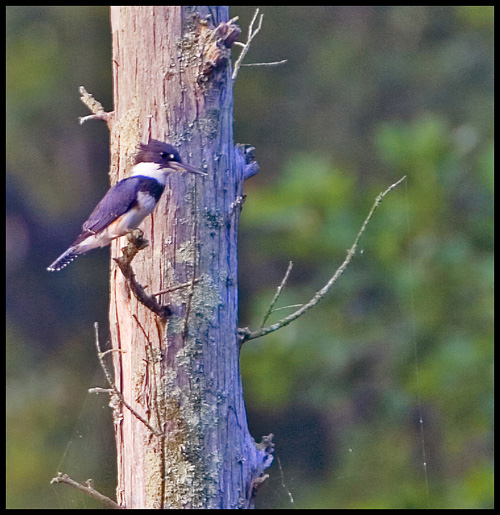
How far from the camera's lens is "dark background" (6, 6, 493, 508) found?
22.4ft

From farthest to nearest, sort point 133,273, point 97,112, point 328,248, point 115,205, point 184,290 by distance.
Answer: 1. point 328,248
2. point 97,112
3. point 115,205
4. point 184,290
5. point 133,273

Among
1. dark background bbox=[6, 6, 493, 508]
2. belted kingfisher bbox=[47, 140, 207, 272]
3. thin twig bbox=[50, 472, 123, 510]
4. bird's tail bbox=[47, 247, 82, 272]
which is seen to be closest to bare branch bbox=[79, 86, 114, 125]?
belted kingfisher bbox=[47, 140, 207, 272]

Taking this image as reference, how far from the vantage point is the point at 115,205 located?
123 inches

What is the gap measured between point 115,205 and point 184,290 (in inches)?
18.4

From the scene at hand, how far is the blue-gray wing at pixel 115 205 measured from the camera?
3.04 m

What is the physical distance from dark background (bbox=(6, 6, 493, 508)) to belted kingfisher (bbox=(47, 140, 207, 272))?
2.57m

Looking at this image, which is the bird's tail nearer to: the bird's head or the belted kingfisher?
the belted kingfisher

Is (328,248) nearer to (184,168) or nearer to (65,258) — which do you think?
(65,258)

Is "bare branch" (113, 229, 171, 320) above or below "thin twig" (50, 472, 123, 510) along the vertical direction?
above

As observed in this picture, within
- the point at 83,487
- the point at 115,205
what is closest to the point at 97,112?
the point at 115,205

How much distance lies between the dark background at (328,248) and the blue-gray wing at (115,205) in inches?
97.7

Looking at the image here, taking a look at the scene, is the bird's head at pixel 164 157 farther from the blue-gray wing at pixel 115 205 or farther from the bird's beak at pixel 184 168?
the blue-gray wing at pixel 115 205

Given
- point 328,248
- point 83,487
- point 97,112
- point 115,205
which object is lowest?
point 83,487

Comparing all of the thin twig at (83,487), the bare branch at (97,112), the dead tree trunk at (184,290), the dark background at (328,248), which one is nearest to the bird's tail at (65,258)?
the dead tree trunk at (184,290)
